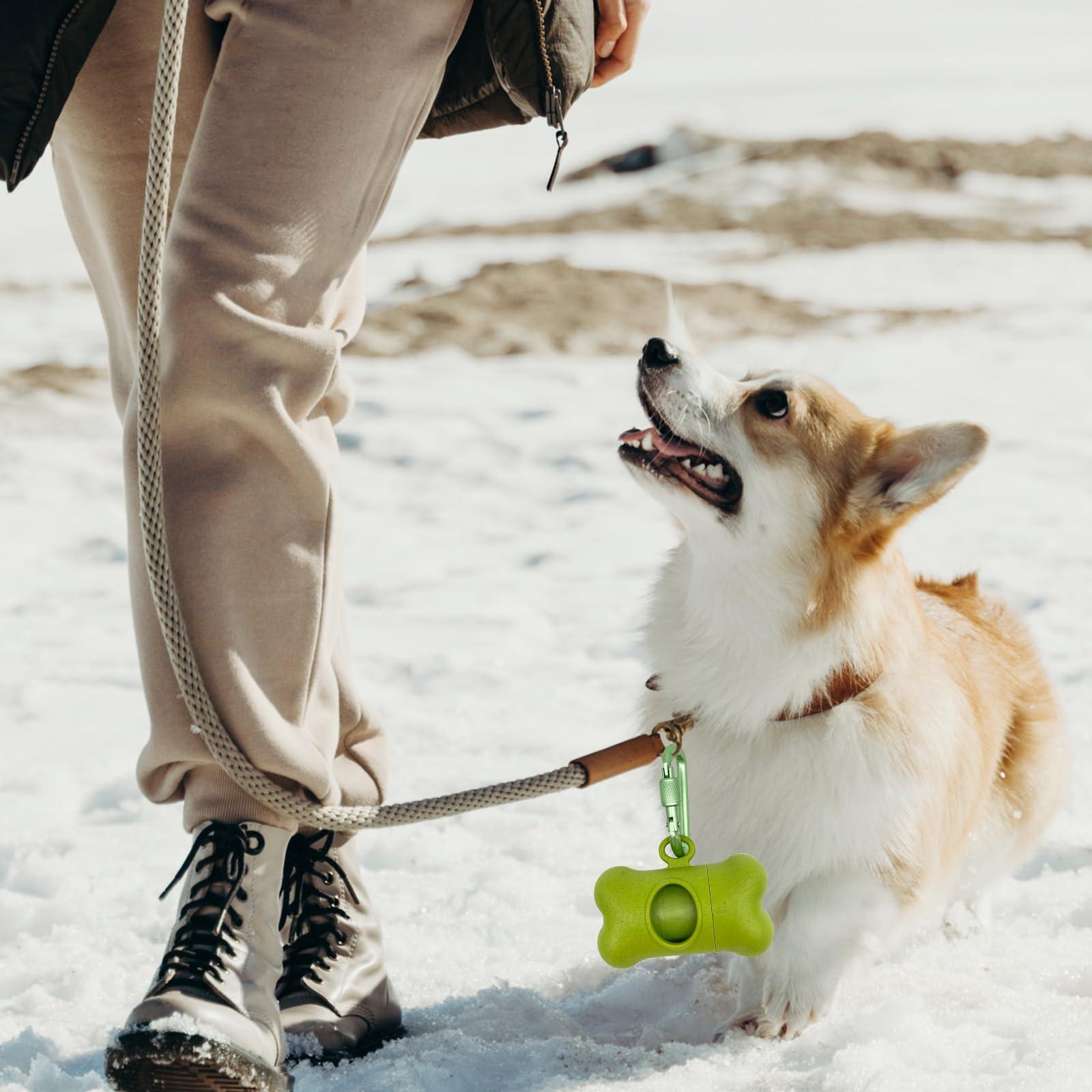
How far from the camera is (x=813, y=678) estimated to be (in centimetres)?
229

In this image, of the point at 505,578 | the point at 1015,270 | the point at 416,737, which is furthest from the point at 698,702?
the point at 1015,270

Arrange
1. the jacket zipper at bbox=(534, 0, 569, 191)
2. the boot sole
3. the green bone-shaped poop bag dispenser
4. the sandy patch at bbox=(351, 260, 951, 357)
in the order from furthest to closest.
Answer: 1. the sandy patch at bbox=(351, 260, 951, 357)
2. the green bone-shaped poop bag dispenser
3. the jacket zipper at bbox=(534, 0, 569, 191)
4. the boot sole

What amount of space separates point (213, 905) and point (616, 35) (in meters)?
1.32

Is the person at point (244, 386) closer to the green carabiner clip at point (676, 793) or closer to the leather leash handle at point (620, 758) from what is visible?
the leather leash handle at point (620, 758)

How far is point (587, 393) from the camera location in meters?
6.20

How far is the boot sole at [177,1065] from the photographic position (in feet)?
5.35

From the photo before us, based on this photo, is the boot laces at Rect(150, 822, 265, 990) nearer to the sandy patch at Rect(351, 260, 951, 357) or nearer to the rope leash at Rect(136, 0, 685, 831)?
the rope leash at Rect(136, 0, 685, 831)

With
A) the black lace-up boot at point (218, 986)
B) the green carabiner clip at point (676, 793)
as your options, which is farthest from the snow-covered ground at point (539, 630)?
the green carabiner clip at point (676, 793)

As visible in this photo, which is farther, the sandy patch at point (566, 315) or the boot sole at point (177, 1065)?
the sandy patch at point (566, 315)

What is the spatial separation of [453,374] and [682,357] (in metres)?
3.97

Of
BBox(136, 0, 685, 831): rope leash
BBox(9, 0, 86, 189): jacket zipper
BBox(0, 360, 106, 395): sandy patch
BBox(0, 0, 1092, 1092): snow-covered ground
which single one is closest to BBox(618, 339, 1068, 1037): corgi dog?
BBox(0, 0, 1092, 1092): snow-covered ground

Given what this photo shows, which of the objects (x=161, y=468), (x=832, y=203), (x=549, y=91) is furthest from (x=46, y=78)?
(x=832, y=203)

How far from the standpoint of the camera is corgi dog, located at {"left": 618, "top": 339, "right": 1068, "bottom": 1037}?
7.22 feet

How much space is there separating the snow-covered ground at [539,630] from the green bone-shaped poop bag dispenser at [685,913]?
7.4 inches
